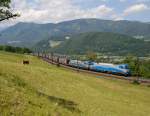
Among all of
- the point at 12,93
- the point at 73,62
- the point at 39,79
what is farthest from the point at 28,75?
the point at 73,62

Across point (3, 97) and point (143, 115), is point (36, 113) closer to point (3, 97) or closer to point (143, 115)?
point (3, 97)

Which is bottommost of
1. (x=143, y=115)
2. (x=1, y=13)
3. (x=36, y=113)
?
(x=143, y=115)

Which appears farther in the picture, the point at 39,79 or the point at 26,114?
the point at 39,79

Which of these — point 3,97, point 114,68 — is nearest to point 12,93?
point 3,97

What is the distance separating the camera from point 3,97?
16.8 m

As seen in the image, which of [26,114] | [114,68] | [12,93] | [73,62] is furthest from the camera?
[73,62]

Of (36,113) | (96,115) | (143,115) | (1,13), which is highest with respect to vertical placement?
(1,13)

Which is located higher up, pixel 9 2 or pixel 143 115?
pixel 9 2

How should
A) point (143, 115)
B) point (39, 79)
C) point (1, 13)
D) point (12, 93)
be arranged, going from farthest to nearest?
point (39, 79) < point (143, 115) < point (1, 13) < point (12, 93)

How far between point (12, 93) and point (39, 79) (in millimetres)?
20652

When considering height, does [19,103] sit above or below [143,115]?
above

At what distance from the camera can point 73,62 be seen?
131250 millimetres

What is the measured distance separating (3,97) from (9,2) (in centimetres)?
1015

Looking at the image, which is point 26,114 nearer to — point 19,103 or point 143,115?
point 19,103
